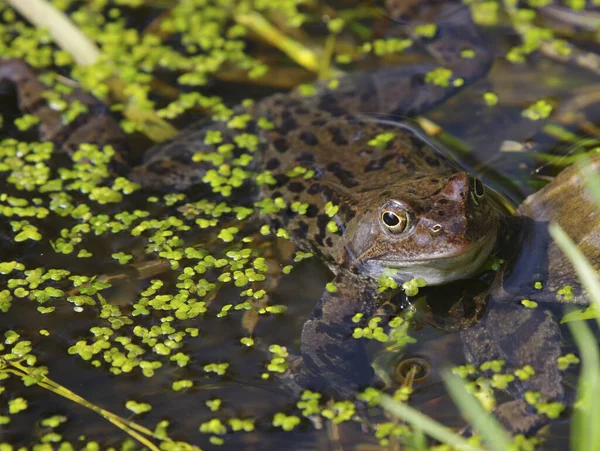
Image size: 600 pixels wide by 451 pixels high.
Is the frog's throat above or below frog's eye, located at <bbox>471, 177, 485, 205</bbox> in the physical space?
below

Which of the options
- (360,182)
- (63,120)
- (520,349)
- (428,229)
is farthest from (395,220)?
(63,120)

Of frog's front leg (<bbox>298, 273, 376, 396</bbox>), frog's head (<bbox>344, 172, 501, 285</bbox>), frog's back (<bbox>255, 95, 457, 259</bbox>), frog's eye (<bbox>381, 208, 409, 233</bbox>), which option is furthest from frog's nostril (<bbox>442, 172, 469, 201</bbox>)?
frog's front leg (<bbox>298, 273, 376, 396</bbox>)

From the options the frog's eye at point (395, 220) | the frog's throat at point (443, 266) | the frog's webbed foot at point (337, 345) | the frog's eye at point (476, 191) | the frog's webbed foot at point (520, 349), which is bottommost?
the frog's webbed foot at point (337, 345)

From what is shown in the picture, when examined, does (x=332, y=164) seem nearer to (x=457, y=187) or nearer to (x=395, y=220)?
(x=395, y=220)

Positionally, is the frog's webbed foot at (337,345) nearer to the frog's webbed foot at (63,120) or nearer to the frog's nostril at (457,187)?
the frog's nostril at (457,187)

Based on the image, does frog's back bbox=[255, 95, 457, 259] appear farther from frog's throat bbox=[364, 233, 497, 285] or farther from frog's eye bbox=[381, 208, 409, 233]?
frog's throat bbox=[364, 233, 497, 285]

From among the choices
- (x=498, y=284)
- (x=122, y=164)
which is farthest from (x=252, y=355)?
(x=122, y=164)

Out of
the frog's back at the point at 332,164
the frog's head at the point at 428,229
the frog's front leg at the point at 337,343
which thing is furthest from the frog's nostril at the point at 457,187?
the frog's front leg at the point at 337,343

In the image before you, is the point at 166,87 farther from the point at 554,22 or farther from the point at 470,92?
the point at 554,22
